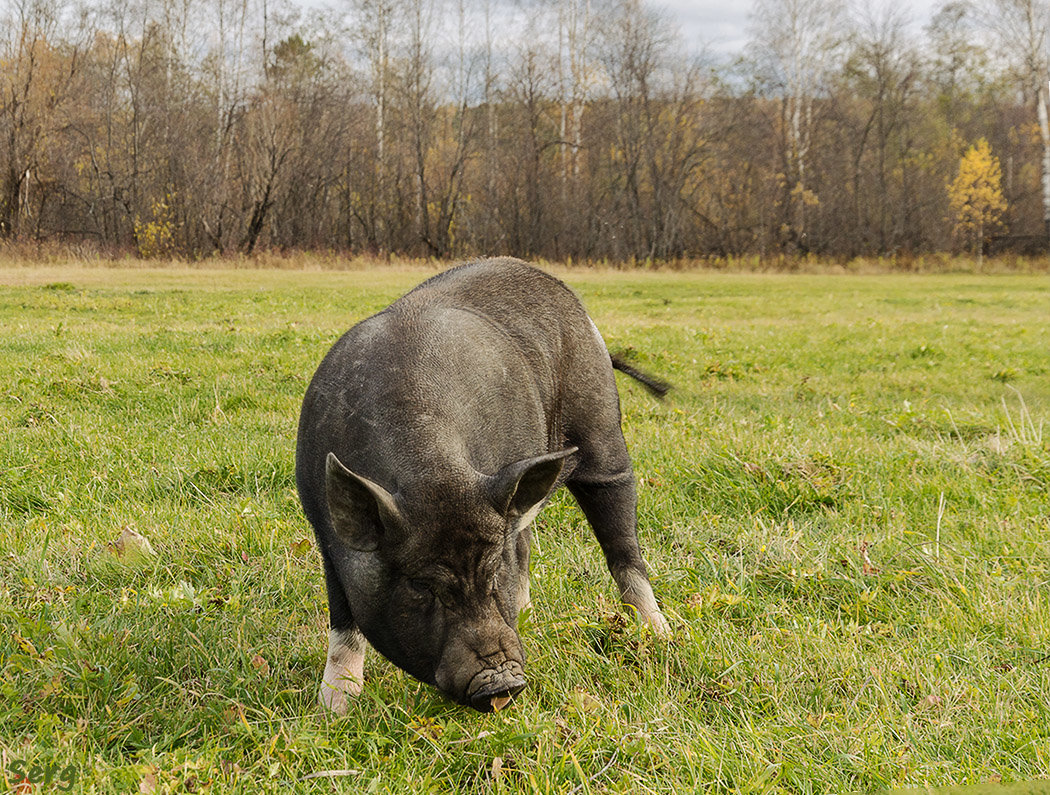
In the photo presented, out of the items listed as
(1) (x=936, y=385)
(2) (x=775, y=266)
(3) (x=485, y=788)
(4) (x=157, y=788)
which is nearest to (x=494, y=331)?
(3) (x=485, y=788)

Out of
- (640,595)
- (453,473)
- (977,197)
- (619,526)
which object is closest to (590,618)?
(640,595)

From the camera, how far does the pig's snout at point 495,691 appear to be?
2.36 metres

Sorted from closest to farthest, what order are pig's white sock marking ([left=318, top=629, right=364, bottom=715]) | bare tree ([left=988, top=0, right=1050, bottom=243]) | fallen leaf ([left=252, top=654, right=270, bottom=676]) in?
pig's white sock marking ([left=318, top=629, right=364, bottom=715]) → fallen leaf ([left=252, top=654, right=270, bottom=676]) → bare tree ([left=988, top=0, right=1050, bottom=243])

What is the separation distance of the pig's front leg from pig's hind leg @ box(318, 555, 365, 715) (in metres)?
1.09

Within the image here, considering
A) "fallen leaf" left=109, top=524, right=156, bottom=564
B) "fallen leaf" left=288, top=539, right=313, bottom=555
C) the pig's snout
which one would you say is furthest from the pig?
"fallen leaf" left=109, top=524, right=156, bottom=564

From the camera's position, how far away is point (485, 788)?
2.42 m

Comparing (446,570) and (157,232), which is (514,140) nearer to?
(157,232)

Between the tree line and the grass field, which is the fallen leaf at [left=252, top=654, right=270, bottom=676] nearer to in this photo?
the grass field

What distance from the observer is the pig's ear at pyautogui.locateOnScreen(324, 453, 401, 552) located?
226 cm

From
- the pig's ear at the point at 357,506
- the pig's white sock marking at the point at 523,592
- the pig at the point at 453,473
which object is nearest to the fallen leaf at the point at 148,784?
the pig at the point at 453,473

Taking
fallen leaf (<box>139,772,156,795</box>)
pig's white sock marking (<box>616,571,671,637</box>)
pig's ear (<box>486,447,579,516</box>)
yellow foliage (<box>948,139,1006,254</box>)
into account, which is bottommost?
fallen leaf (<box>139,772,156,795</box>)

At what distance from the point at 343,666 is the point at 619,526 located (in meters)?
1.27

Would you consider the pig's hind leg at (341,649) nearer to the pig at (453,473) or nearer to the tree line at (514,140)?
the pig at (453,473)

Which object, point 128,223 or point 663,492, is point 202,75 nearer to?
point 128,223
